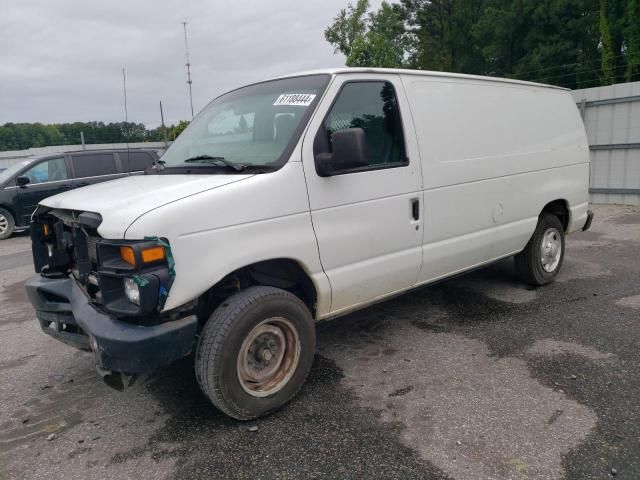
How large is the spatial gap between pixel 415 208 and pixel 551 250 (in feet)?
8.22

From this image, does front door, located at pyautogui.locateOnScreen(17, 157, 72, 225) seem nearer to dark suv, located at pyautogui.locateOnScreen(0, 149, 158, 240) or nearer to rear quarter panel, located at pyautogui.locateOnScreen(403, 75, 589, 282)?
dark suv, located at pyautogui.locateOnScreen(0, 149, 158, 240)

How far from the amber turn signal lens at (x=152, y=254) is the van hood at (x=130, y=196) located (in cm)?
17

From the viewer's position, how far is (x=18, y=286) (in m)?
6.68

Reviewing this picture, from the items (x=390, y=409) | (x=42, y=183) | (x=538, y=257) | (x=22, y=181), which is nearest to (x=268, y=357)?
(x=390, y=409)

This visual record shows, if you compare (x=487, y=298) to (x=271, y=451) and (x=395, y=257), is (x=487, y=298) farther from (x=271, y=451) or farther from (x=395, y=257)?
(x=271, y=451)

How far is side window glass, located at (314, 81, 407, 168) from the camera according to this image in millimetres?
3389

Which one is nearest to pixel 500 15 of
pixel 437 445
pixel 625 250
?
pixel 625 250

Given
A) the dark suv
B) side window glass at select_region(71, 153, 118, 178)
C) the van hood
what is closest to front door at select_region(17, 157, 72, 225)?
the dark suv

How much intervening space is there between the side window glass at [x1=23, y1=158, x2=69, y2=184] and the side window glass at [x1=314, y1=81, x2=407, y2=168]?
923 cm

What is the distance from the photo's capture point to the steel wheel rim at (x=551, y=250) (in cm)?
532


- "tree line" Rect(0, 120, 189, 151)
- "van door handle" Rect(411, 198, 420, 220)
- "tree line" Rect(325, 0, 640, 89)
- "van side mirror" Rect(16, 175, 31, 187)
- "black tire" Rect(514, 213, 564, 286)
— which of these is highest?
"tree line" Rect(325, 0, 640, 89)

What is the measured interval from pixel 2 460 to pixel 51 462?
1.00 ft

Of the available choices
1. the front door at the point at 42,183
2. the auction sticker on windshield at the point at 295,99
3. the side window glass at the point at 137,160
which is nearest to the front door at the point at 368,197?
the auction sticker on windshield at the point at 295,99

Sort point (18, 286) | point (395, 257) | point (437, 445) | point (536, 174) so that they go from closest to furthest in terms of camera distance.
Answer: point (437, 445)
point (395, 257)
point (536, 174)
point (18, 286)
